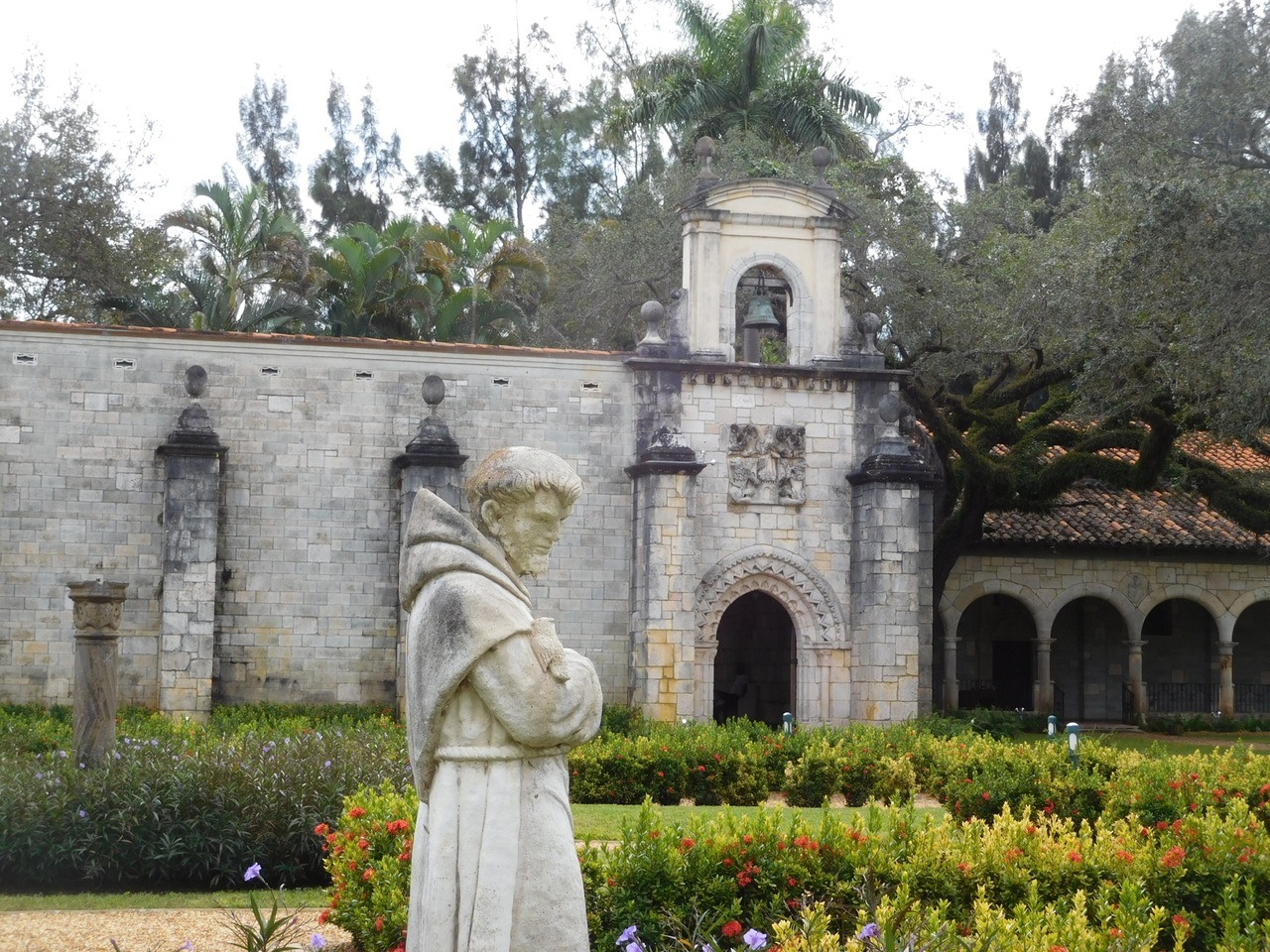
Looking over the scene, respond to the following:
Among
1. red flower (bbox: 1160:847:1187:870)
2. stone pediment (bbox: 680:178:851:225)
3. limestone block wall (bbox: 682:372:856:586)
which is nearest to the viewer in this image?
red flower (bbox: 1160:847:1187:870)

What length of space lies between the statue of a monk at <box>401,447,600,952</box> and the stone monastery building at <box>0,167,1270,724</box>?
1497 centimetres

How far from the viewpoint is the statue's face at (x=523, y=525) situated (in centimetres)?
485

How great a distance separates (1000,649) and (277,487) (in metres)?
15.4

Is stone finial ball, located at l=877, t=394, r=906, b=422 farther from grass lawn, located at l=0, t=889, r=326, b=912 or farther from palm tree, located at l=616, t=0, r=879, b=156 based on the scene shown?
palm tree, located at l=616, t=0, r=879, b=156

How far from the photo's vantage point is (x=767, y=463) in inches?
846

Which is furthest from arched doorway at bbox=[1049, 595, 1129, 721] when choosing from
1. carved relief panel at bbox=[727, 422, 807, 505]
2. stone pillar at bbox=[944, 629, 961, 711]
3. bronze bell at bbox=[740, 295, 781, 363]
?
bronze bell at bbox=[740, 295, 781, 363]

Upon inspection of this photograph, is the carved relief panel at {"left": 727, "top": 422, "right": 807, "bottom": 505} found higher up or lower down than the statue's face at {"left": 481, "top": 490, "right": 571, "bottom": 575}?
higher up

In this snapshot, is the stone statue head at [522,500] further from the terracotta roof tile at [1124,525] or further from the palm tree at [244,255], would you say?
the palm tree at [244,255]

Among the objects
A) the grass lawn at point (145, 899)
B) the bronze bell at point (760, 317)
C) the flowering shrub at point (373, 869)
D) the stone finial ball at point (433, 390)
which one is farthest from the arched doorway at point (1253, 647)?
the flowering shrub at point (373, 869)

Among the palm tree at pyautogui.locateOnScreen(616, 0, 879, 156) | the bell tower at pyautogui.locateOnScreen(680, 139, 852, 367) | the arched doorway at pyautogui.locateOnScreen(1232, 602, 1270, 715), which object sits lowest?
the arched doorway at pyautogui.locateOnScreen(1232, 602, 1270, 715)

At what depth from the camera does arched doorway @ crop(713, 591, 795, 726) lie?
2441 cm

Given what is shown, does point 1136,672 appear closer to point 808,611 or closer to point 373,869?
point 808,611

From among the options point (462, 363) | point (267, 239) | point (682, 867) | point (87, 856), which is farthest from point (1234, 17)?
point (267, 239)

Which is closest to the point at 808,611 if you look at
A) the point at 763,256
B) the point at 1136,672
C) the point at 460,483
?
the point at 763,256
